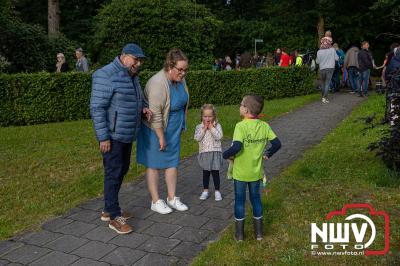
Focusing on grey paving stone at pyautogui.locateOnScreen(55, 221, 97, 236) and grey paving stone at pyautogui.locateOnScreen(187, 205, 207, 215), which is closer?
grey paving stone at pyautogui.locateOnScreen(55, 221, 97, 236)

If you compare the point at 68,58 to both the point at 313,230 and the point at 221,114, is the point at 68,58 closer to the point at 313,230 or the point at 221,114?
the point at 221,114

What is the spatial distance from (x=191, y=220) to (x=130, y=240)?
819 mm

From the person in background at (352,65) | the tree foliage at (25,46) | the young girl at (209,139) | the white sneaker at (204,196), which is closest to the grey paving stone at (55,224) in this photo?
the white sneaker at (204,196)

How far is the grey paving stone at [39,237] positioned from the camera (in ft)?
15.6

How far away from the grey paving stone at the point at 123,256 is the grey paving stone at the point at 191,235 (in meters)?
0.51

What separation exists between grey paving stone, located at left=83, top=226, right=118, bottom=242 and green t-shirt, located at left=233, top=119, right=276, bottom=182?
145 centimetres

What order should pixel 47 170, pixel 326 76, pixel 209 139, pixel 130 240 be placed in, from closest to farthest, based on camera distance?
1. pixel 130 240
2. pixel 209 139
3. pixel 47 170
4. pixel 326 76

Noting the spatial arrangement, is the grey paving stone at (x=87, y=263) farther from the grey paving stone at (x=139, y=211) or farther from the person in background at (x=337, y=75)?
the person in background at (x=337, y=75)

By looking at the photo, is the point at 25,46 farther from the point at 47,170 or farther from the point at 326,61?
the point at 47,170

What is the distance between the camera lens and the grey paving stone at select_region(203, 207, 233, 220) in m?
5.43

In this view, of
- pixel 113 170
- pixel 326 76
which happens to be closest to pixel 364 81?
pixel 326 76

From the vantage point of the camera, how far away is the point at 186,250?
453cm

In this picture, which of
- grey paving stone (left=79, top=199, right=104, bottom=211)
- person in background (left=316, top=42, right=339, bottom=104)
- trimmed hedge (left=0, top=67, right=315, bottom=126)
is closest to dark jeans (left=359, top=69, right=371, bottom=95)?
person in background (left=316, top=42, right=339, bottom=104)

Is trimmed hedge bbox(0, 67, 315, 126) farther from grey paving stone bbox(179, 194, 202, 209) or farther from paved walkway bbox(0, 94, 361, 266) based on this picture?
grey paving stone bbox(179, 194, 202, 209)
